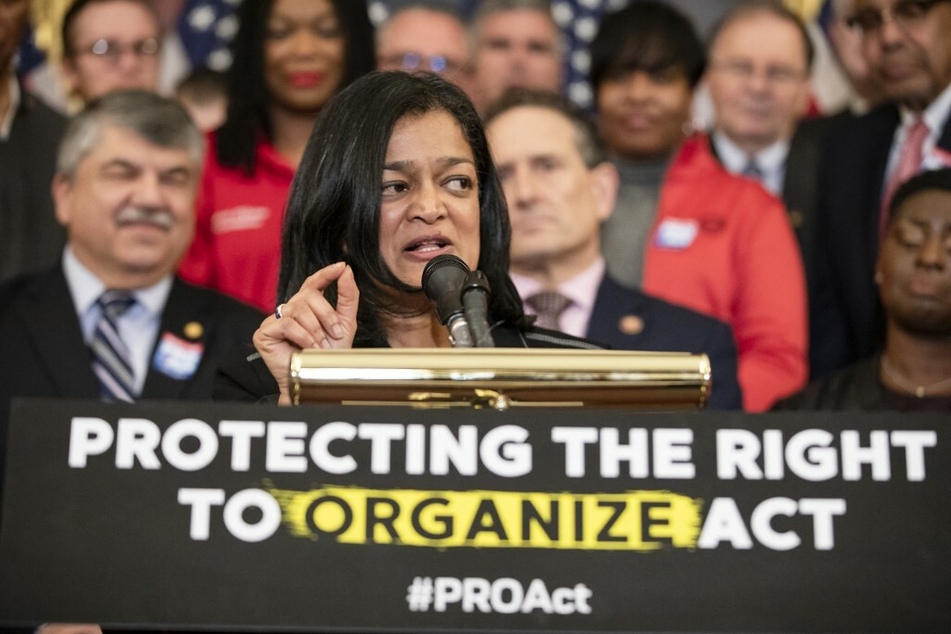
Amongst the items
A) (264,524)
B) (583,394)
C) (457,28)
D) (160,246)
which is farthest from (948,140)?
(264,524)

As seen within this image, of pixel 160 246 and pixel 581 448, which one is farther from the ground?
pixel 160 246

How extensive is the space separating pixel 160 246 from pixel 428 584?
109 inches

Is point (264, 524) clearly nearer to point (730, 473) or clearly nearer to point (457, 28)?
point (730, 473)

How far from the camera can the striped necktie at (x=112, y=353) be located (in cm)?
398

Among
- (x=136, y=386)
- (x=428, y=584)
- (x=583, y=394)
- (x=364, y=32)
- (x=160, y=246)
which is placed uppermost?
(x=364, y=32)

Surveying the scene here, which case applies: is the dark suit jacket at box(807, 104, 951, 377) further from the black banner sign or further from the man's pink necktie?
the black banner sign

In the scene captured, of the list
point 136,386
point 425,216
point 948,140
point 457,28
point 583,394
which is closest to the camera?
point 583,394

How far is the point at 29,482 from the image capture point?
61.6 inches

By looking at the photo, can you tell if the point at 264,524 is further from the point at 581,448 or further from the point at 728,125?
the point at 728,125

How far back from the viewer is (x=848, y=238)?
4.60 metres

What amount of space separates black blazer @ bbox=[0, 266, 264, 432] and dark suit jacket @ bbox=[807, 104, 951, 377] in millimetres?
1852

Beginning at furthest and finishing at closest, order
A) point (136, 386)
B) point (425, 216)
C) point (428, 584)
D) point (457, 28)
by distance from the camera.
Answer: point (457, 28)
point (136, 386)
point (425, 216)
point (428, 584)

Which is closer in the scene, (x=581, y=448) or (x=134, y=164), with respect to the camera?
(x=581, y=448)

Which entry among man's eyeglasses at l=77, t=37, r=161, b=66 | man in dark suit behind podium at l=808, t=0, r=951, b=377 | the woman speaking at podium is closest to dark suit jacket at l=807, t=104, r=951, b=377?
man in dark suit behind podium at l=808, t=0, r=951, b=377
